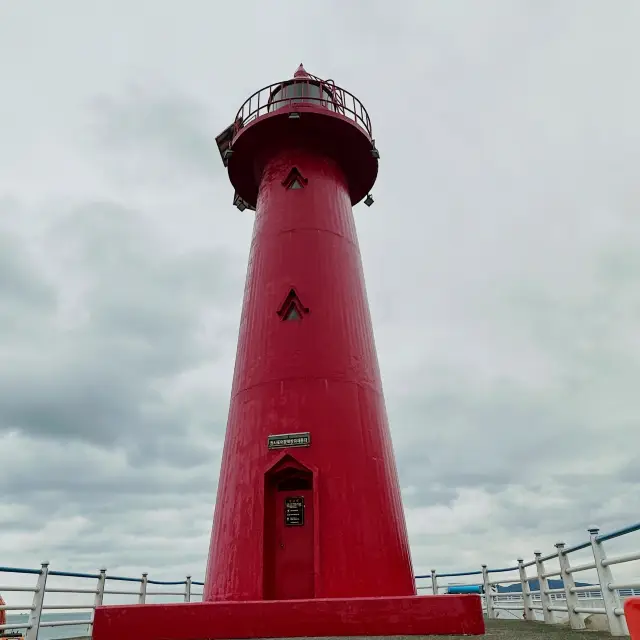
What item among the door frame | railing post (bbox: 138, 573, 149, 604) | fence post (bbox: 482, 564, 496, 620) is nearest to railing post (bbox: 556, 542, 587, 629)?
the door frame

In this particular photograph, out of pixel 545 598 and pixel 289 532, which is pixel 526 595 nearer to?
pixel 545 598

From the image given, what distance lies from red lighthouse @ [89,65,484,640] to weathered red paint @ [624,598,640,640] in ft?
14.0

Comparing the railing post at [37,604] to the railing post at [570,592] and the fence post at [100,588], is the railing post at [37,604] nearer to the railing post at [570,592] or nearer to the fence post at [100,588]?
the fence post at [100,588]

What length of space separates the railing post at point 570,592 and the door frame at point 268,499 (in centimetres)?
372

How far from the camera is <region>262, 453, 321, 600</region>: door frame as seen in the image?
812 cm

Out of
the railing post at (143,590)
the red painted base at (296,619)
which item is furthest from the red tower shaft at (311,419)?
the railing post at (143,590)

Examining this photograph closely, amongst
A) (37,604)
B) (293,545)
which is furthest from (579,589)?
(37,604)

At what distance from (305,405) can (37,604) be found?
16.0 ft

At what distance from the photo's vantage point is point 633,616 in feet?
8.04

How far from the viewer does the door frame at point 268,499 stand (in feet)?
26.6

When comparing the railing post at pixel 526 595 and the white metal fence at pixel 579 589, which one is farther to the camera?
the railing post at pixel 526 595

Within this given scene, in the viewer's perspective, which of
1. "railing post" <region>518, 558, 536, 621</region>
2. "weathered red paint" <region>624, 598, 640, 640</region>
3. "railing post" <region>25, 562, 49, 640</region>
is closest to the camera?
"weathered red paint" <region>624, 598, 640, 640</region>

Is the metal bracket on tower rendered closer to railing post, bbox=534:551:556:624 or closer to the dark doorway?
the dark doorway

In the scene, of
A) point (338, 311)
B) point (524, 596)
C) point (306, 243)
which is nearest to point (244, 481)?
point (338, 311)
